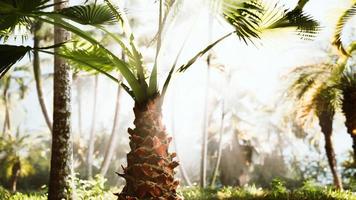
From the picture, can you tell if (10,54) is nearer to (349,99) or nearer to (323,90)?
(349,99)

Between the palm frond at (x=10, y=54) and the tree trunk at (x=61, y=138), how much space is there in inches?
173

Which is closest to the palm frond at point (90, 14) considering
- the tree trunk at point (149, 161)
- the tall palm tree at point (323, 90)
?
the tree trunk at point (149, 161)

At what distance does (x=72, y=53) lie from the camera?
267 inches

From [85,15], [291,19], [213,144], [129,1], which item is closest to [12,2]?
[85,15]

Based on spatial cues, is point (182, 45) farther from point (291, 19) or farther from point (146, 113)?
point (291, 19)

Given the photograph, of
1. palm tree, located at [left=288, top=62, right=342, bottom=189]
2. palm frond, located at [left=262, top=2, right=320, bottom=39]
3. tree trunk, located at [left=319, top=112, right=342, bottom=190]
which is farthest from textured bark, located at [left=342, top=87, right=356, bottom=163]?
palm frond, located at [left=262, top=2, right=320, bottom=39]

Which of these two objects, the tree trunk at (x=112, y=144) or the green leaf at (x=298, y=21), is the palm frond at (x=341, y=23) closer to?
the green leaf at (x=298, y=21)

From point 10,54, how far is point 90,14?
1.39 meters

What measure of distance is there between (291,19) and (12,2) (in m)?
3.59

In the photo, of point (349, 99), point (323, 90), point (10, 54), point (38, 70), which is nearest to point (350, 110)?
point (349, 99)

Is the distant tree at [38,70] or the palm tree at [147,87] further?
the distant tree at [38,70]

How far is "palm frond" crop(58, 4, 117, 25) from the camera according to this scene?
18.9 feet

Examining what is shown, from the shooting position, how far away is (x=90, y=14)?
617cm

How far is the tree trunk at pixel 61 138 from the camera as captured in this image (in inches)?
366
